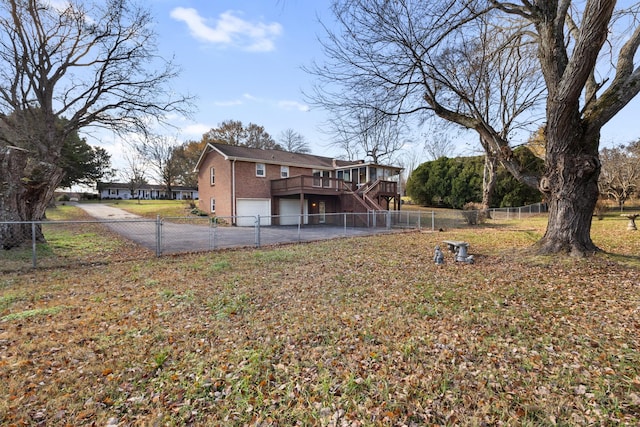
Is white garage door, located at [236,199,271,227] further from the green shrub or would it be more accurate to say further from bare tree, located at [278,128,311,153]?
bare tree, located at [278,128,311,153]

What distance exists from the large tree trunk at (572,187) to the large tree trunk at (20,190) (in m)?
16.0

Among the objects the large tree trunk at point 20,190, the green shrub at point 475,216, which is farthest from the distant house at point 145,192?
the green shrub at point 475,216

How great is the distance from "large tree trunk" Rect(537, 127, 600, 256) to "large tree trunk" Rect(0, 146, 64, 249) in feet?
52.5

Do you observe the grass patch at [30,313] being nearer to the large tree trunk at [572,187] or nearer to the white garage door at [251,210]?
the large tree trunk at [572,187]

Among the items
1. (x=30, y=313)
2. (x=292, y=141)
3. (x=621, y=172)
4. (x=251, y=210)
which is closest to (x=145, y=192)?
(x=292, y=141)

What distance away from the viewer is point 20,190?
9.51 metres

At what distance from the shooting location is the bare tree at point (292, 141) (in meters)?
49.2

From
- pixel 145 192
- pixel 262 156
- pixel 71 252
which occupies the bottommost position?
pixel 71 252

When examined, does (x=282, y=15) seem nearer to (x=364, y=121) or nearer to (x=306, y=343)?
(x=364, y=121)

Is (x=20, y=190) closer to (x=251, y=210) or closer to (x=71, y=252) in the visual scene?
(x=71, y=252)

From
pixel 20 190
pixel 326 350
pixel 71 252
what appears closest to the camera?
pixel 326 350

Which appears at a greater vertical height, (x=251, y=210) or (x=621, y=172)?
(x=621, y=172)

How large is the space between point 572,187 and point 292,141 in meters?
45.4

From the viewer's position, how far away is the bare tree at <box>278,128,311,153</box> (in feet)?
161
